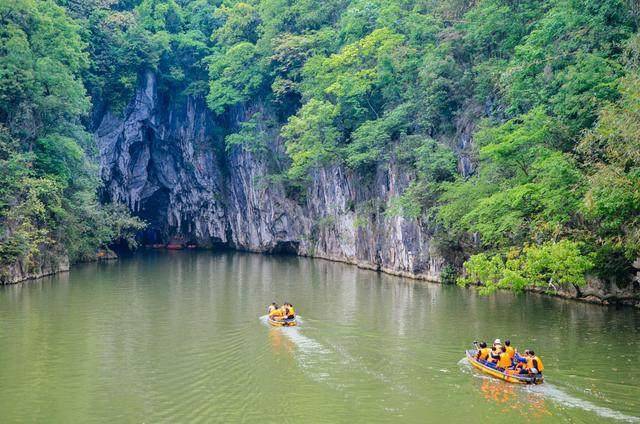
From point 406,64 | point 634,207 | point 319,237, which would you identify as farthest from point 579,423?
point 319,237

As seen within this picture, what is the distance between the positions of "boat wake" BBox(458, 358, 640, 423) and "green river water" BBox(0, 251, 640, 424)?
0.04 m

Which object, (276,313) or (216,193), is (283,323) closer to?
(276,313)

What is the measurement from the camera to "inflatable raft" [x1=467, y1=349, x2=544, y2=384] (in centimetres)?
1509

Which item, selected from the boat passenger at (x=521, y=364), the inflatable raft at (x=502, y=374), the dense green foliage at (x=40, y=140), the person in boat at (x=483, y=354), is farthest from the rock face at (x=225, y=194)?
the boat passenger at (x=521, y=364)

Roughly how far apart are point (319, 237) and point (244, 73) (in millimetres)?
13779

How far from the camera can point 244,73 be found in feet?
163

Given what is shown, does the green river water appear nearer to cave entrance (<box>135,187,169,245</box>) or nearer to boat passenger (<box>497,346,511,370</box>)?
boat passenger (<box>497,346,511,370</box>)

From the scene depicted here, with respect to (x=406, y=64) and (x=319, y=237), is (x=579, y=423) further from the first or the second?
(x=319, y=237)

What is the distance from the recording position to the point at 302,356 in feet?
59.2

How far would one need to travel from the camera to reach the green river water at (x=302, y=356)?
13531 mm

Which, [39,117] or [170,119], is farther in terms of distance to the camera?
[170,119]

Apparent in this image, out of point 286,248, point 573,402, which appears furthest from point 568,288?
point 286,248

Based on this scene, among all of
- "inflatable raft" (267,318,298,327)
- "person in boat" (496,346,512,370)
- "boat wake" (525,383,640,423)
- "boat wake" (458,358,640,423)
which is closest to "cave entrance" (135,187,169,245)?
"inflatable raft" (267,318,298,327)

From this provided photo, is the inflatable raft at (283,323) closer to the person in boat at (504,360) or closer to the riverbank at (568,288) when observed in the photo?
the person in boat at (504,360)
